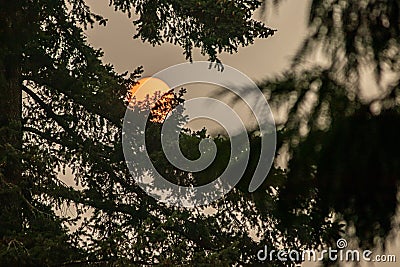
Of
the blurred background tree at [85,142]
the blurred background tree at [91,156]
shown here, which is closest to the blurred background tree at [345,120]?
the blurred background tree at [91,156]

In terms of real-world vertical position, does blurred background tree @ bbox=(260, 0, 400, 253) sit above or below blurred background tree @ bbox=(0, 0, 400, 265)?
below

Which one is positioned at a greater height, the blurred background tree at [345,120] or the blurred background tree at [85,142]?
the blurred background tree at [85,142]

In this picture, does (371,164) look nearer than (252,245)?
Yes

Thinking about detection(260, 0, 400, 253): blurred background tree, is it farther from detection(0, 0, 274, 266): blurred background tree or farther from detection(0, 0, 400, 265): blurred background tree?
detection(0, 0, 274, 266): blurred background tree

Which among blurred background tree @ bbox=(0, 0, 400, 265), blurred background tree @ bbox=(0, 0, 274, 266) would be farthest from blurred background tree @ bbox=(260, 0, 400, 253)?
blurred background tree @ bbox=(0, 0, 274, 266)

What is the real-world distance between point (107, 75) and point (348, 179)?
10138 mm

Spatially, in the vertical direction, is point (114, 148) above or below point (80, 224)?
above

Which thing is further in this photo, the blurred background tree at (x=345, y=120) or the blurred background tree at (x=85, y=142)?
the blurred background tree at (x=85, y=142)

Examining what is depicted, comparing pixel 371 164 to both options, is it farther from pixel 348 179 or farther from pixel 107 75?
pixel 107 75

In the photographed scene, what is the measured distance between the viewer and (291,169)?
8.71 feet

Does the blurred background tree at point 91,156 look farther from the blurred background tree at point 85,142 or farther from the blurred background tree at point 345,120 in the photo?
the blurred background tree at point 345,120

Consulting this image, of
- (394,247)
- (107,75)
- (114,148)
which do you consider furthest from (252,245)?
(394,247)

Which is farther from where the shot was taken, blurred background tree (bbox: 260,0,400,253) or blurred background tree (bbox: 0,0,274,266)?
blurred background tree (bbox: 0,0,274,266)

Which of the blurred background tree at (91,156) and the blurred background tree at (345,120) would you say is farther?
the blurred background tree at (91,156)
